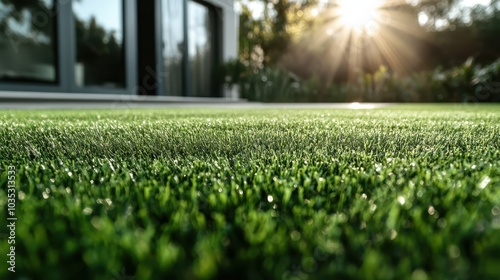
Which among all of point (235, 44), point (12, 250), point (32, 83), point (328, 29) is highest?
point (328, 29)

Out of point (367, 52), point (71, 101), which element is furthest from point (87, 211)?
point (367, 52)

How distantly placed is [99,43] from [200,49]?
15.2 ft

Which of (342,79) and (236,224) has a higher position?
(342,79)

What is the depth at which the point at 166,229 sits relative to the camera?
2.61 ft

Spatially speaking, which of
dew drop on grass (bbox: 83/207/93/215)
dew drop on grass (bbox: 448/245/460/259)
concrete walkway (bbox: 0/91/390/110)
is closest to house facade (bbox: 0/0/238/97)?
concrete walkway (bbox: 0/91/390/110)

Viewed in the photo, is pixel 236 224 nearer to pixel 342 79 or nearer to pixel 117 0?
pixel 117 0

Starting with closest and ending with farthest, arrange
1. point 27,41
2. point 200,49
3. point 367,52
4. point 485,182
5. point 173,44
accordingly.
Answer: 1. point 485,182
2. point 27,41
3. point 173,44
4. point 200,49
5. point 367,52

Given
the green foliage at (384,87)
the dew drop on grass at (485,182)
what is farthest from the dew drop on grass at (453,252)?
the green foliage at (384,87)

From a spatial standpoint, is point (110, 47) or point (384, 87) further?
point (384, 87)

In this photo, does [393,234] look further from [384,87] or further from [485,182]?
[384,87]

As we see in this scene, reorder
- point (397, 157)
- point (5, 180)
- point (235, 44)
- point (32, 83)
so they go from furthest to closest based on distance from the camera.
→ point (235, 44)
point (32, 83)
point (397, 157)
point (5, 180)

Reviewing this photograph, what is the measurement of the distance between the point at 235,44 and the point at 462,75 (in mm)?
6892

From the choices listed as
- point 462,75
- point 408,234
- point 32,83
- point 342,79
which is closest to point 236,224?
point 408,234

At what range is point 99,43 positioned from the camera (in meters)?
8.66
